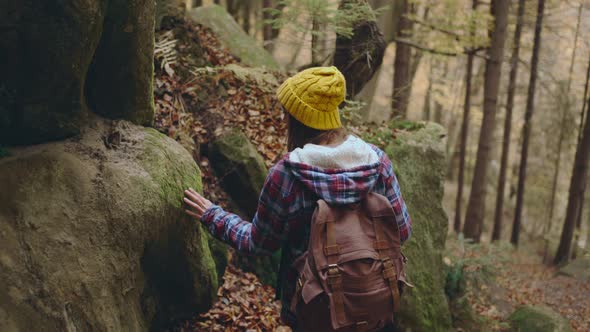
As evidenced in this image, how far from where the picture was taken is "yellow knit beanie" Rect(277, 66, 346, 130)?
9.15 feet

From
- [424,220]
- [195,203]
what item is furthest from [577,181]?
[195,203]

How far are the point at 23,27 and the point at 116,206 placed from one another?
1.21 meters

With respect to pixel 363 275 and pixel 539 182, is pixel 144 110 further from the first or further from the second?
pixel 539 182

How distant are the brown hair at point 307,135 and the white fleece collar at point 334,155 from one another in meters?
0.11

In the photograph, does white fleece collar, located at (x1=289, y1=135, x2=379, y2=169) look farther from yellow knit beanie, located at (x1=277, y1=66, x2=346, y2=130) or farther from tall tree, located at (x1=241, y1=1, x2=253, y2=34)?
tall tree, located at (x1=241, y1=1, x2=253, y2=34)

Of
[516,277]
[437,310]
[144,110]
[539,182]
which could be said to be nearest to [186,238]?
[144,110]

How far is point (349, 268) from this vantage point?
8.34 ft

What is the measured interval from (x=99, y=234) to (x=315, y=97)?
1.65 meters

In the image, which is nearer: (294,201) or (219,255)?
(294,201)

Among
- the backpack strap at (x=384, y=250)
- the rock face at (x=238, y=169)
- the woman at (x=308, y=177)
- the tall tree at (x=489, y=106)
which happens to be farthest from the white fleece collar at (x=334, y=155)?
the tall tree at (x=489, y=106)

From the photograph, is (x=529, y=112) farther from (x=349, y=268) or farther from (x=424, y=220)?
(x=349, y=268)

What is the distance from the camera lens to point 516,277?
1363 cm

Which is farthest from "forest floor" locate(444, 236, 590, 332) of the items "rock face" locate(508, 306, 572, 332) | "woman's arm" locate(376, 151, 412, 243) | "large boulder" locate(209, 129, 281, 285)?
"woman's arm" locate(376, 151, 412, 243)

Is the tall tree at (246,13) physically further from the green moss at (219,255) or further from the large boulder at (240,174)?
the green moss at (219,255)
